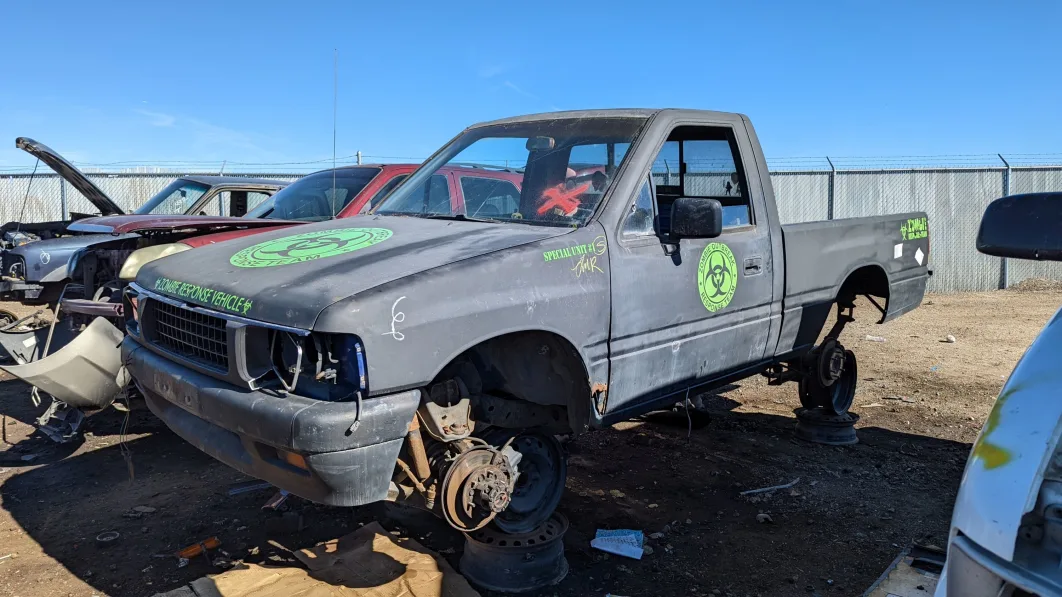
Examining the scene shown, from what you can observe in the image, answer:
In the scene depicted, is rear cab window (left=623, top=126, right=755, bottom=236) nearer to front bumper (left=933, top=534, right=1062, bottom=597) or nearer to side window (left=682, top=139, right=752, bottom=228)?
side window (left=682, top=139, right=752, bottom=228)

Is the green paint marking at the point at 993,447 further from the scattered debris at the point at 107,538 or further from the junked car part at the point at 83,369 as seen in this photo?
the junked car part at the point at 83,369

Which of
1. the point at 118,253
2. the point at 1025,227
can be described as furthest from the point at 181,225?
the point at 1025,227

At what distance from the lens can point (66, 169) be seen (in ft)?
24.8

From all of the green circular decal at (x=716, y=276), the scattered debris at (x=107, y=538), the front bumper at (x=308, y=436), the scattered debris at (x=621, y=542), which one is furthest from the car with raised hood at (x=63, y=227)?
the green circular decal at (x=716, y=276)

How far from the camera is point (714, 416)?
625 cm

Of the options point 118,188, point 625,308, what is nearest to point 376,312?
point 625,308

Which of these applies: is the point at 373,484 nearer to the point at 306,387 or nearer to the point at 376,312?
the point at 306,387

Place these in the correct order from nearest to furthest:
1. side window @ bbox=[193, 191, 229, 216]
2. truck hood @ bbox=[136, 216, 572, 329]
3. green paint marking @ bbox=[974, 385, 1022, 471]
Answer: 1. green paint marking @ bbox=[974, 385, 1022, 471]
2. truck hood @ bbox=[136, 216, 572, 329]
3. side window @ bbox=[193, 191, 229, 216]

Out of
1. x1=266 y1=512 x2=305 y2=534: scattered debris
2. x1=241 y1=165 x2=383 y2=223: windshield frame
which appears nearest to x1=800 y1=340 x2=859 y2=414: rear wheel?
x1=266 y1=512 x2=305 y2=534: scattered debris

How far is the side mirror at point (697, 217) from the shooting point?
3.43 m

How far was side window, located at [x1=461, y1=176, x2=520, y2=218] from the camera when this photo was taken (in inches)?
148

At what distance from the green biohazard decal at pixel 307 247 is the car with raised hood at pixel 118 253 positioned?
0.58 metres

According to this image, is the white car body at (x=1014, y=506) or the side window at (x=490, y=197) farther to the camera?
the side window at (x=490, y=197)

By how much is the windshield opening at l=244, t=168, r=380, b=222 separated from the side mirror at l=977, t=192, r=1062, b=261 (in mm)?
4906
